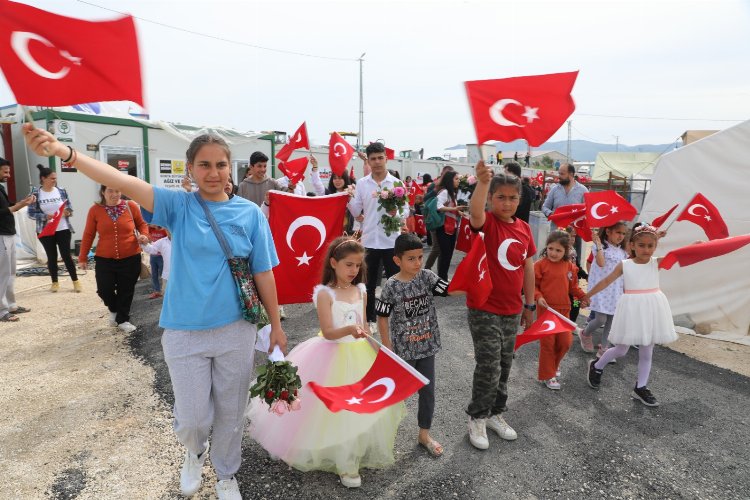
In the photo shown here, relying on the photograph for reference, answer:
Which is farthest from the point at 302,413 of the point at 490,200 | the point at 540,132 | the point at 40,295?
the point at 40,295

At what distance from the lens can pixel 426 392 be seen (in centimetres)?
351

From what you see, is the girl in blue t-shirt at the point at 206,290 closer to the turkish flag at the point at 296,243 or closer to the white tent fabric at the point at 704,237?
the turkish flag at the point at 296,243

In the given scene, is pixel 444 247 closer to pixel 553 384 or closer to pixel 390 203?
pixel 390 203

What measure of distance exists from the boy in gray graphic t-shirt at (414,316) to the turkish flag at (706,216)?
4.07 meters

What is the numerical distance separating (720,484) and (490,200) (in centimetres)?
253

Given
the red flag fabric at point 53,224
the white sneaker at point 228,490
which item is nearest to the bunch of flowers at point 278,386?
the white sneaker at point 228,490

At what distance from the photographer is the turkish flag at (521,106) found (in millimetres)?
3576

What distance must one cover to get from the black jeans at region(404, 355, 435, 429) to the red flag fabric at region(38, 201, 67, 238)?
708 cm

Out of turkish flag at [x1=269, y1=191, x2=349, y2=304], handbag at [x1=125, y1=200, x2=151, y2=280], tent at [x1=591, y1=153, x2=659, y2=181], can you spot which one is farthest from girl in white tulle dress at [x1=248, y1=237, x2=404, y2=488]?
tent at [x1=591, y1=153, x2=659, y2=181]

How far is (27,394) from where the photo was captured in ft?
14.7

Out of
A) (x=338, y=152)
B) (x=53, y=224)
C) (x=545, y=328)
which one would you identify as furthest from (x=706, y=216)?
(x=53, y=224)

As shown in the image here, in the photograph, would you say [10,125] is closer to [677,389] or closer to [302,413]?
[302,413]

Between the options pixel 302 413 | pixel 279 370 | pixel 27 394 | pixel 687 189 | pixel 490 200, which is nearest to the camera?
pixel 279 370

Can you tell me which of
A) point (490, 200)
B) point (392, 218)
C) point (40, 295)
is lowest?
point (40, 295)
